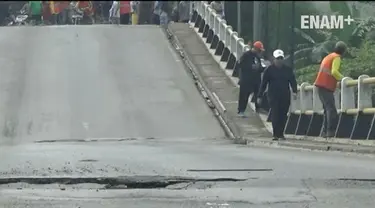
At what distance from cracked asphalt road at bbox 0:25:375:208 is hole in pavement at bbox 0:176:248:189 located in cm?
11

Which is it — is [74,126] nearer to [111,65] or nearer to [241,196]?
[111,65]

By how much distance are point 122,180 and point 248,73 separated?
11275 mm

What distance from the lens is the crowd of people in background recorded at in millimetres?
38875

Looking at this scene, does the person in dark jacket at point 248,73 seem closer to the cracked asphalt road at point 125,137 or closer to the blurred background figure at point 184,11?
the cracked asphalt road at point 125,137

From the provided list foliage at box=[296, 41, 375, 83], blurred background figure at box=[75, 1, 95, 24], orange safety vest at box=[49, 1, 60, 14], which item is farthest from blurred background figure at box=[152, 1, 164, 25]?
foliage at box=[296, 41, 375, 83]

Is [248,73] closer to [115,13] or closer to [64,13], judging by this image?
[115,13]

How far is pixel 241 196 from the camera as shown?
10281 mm

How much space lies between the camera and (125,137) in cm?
1973

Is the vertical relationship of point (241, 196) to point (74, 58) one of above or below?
above

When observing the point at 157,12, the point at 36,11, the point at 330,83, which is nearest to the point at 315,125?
the point at 330,83

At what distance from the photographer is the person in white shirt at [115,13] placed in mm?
39619

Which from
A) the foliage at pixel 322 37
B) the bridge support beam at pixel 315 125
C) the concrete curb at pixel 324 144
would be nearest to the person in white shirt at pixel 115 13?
the foliage at pixel 322 37

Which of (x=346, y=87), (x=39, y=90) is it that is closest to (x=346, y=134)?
(x=346, y=87)

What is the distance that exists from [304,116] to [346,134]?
2313 millimetres
